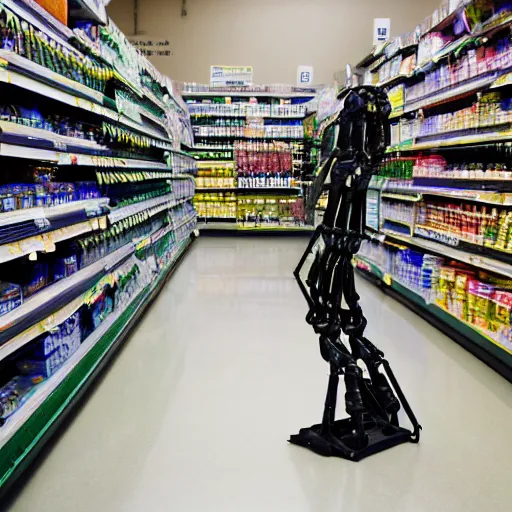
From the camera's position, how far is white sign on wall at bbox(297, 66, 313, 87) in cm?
979

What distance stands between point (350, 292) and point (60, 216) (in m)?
1.39

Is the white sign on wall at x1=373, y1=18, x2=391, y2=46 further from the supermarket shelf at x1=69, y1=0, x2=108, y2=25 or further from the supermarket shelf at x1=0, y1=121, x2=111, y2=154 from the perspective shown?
the supermarket shelf at x1=0, y1=121, x2=111, y2=154

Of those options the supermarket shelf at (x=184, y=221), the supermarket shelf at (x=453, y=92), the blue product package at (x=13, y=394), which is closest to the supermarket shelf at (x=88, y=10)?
Answer: the blue product package at (x=13, y=394)

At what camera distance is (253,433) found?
2.53 meters

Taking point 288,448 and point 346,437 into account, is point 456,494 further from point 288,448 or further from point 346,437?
point 288,448

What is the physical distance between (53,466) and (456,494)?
162cm

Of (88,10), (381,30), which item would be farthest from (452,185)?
(381,30)

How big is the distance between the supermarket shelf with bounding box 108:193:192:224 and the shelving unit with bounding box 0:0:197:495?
0.06 ft

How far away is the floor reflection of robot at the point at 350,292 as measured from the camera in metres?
2.34

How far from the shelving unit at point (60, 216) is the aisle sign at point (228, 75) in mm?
5624

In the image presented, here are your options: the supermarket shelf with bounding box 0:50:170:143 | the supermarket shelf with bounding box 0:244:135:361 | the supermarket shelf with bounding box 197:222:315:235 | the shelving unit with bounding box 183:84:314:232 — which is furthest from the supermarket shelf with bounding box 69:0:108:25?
the supermarket shelf with bounding box 197:222:315:235

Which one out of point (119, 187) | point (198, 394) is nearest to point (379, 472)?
point (198, 394)

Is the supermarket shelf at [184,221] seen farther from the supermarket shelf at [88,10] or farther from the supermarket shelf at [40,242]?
the supermarket shelf at [40,242]

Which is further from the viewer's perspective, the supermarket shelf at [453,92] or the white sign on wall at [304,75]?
the white sign on wall at [304,75]
